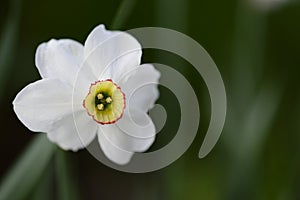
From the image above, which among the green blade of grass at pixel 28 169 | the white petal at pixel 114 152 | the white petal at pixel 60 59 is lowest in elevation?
the green blade of grass at pixel 28 169

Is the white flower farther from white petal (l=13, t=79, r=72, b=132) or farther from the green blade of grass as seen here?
the green blade of grass

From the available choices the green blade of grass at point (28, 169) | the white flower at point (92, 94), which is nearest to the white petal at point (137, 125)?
the white flower at point (92, 94)

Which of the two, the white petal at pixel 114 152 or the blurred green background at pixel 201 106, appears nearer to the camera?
the white petal at pixel 114 152

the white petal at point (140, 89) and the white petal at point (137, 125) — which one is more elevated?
the white petal at point (140, 89)

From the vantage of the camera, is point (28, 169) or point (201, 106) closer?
point (28, 169)

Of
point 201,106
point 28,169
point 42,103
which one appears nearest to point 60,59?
point 42,103

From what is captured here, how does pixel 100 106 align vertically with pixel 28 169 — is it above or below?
above

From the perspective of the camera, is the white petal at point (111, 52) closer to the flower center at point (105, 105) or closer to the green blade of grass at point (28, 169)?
the flower center at point (105, 105)

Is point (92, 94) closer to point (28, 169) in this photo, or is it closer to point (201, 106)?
point (28, 169)
